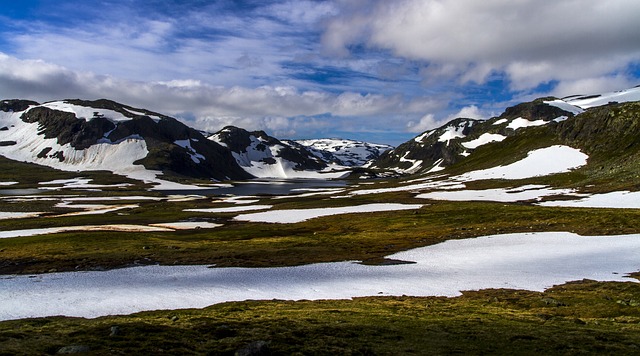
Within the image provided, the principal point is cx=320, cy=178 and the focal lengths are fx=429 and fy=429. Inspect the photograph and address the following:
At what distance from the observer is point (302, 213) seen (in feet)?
366

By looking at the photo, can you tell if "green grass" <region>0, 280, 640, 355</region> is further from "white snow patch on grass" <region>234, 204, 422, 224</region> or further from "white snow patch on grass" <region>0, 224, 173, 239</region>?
"white snow patch on grass" <region>234, 204, 422, 224</region>

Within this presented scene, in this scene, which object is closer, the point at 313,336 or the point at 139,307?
the point at 313,336

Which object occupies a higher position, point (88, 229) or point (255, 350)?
point (255, 350)

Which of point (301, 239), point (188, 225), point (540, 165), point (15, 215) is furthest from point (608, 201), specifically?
point (15, 215)

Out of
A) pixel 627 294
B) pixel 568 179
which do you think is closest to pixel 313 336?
pixel 627 294

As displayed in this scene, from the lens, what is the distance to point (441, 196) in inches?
5261

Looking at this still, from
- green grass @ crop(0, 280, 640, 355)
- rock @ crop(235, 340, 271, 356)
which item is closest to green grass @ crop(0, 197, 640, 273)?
green grass @ crop(0, 280, 640, 355)

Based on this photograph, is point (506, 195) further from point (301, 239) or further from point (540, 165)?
point (301, 239)

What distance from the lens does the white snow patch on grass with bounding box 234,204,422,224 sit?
102312 mm

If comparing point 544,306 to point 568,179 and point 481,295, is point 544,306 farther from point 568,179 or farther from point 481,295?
point 568,179

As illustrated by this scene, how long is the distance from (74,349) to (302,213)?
310 feet

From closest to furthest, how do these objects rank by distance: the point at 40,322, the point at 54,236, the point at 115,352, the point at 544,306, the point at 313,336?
the point at 115,352 → the point at 313,336 → the point at 40,322 → the point at 544,306 → the point at 54,236

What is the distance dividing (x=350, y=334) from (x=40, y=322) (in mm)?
18453

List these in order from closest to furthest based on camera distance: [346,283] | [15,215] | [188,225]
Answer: [346,283] < [188,225] < [15,215]
